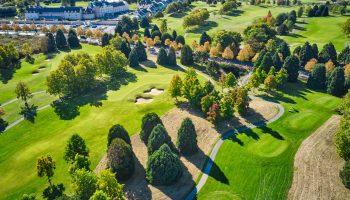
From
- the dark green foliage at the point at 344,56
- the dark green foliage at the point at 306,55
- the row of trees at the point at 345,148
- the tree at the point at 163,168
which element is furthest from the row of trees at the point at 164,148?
the dark green foliage at the point at 344,56

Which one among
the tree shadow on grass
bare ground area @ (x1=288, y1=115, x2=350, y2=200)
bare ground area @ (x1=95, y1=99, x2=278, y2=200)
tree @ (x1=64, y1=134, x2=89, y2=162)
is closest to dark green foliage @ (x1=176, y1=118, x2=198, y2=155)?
bare ground area @ (x1=95, y1=99, x2=278, y2=200)

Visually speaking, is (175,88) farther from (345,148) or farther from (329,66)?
(329,66)

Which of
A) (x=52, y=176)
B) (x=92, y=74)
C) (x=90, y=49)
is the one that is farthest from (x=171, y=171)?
(x=90, y=49)

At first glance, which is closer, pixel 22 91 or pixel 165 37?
pixel 22 91

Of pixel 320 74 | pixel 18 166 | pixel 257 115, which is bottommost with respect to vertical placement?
pixel 18 166

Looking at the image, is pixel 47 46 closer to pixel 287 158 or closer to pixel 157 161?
pixel 157 161

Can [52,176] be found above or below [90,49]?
below

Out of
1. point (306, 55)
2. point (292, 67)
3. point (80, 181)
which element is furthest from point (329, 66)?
point (80, 181)
